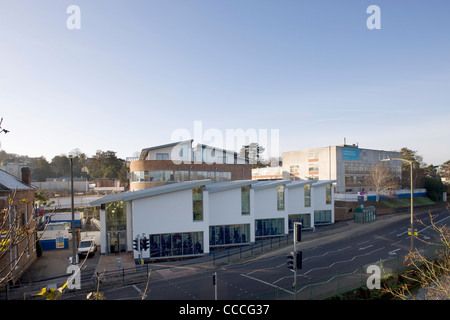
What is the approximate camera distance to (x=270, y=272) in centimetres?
2066

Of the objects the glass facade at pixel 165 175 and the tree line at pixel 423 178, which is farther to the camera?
the tree line at pixel 423 178

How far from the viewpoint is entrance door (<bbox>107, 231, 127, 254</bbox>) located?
27.0 m

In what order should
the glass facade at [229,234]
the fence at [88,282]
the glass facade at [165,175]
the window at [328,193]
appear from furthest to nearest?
the glass facade at [165,175] → the window at [328,193] → the glass facade at [229,234] → the fence at [88,282]

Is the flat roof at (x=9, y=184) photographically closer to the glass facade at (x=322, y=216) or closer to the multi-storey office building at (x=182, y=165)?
the multi-storey office building at (x=182, y=165)

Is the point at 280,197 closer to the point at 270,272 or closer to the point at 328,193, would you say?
the point at 328,193

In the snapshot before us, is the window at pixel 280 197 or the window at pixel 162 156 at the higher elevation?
the window at pixel 162 156

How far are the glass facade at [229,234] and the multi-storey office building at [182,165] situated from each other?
47.1 feet

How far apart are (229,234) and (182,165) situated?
641 inches

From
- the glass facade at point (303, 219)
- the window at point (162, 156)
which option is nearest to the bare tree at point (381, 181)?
the glass facade at point (303, 219)

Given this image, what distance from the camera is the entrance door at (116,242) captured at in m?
27.0

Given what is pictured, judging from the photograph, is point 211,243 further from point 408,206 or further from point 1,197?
point 408,206

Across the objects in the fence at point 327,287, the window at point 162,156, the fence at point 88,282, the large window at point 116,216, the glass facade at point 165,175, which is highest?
the window at point 162,156

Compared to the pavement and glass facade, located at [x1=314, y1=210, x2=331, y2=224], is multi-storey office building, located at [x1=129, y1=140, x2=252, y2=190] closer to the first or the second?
glass facade, located at [x1=314, y1=210, x2=331, y2=224]

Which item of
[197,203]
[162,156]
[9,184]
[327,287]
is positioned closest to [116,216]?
[197,203]
